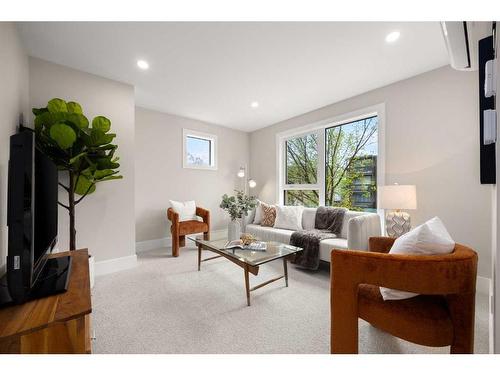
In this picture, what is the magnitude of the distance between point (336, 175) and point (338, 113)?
3.36 ft

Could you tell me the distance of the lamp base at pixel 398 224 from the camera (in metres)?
2.35

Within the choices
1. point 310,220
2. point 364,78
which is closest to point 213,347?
point 310,220

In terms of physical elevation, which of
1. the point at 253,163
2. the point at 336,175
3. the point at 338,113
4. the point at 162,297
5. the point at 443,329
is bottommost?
the point at 162,297

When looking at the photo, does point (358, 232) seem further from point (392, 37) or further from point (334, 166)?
point (392, 37)

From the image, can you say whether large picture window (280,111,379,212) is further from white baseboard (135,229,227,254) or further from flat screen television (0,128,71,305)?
flat screen television (0,128,71,305)

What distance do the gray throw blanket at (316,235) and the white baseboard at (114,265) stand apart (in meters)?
2.19

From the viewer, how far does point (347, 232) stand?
252cm

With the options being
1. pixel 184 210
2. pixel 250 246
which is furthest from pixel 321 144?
pixel 184 210

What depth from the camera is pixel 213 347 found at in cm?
135

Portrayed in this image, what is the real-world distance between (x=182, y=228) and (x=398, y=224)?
2.96 meters

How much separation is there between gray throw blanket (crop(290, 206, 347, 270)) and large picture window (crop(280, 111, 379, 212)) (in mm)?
511
